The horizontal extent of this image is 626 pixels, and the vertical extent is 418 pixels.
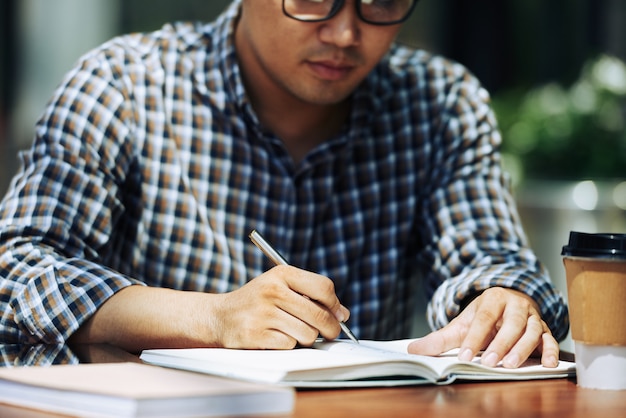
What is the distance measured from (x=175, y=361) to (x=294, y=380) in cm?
16

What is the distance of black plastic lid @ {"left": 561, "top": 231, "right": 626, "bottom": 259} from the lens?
115cm

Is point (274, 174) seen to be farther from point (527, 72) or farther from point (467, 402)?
point (527, 72)

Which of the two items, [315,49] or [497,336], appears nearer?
[497,336]

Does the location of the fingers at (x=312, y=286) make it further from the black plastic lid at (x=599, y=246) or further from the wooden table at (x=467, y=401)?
the black plastic lid at (x=599, y=246)

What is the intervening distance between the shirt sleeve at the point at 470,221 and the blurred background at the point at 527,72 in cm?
147

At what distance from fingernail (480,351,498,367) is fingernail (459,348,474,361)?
0.05 feet

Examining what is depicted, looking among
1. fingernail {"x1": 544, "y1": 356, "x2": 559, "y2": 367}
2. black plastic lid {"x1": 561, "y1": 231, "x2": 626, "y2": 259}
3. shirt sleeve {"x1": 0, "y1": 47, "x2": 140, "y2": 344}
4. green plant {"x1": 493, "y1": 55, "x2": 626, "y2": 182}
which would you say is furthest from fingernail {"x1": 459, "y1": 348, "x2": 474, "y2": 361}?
green plant {"x1": 493, "y1": 55, "x2": 626, "y2": 182}

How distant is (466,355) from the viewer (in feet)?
4.30

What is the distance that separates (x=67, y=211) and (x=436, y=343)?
0.70 metres

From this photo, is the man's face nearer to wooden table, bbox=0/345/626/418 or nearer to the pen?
the pen

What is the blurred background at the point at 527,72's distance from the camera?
3621 millimetres

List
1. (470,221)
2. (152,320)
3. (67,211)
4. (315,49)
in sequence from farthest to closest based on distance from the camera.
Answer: (470,221) → (315,49) → (67,211) → (152,320)

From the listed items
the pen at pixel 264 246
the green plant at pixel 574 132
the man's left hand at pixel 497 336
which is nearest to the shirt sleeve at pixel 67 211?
the pen at pixel 264 246

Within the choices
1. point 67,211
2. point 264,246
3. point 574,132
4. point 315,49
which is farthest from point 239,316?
point 574,132
